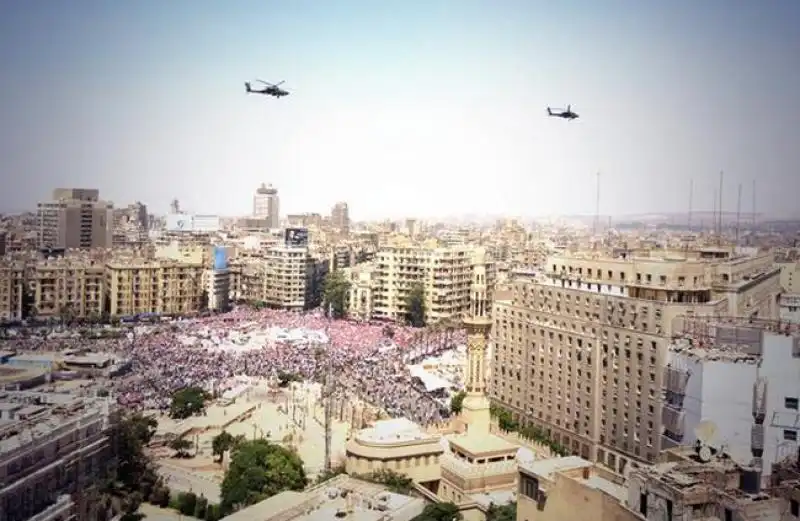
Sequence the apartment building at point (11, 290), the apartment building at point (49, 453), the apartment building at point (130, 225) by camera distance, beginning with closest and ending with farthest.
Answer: the apartment building at point (49, 453), the apartment building at point (11, 290), the apartment building at point (130, 225)

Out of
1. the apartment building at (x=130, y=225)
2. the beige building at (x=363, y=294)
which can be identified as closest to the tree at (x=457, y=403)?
the apartment building at (x=130, y=225)

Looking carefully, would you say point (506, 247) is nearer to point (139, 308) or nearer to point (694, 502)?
point (139, 308)

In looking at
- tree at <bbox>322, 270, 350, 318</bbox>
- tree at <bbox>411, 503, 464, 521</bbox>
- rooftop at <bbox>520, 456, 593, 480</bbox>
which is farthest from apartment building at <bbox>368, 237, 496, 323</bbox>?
rooftop at <bbox>520, 456, 593, 480</bbox>

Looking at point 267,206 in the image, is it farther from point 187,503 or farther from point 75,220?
point 187,503

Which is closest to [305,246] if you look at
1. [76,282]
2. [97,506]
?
[76,282]

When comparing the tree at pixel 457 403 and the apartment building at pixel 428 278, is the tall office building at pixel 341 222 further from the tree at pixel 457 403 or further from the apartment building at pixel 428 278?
the tree at pixel 457 403
